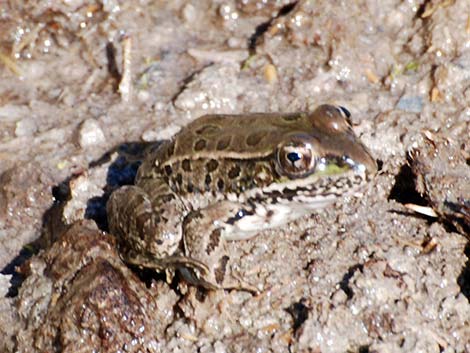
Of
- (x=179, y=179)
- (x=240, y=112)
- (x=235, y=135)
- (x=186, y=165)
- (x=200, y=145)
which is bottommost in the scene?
(x=240, y=112)

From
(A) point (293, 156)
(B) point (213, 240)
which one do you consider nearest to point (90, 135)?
(B) point (213, 240)

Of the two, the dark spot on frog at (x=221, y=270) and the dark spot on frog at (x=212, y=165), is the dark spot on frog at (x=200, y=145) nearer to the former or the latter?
the dark spot on frog at (x=212, y=165)

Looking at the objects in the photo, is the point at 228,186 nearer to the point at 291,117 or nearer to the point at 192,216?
the point at 192,216

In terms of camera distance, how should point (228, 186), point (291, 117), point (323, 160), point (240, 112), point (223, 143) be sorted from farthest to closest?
point (240, 112) < point (228, 186) < point (223, 143) < point (291, 117) < point (323, 160)

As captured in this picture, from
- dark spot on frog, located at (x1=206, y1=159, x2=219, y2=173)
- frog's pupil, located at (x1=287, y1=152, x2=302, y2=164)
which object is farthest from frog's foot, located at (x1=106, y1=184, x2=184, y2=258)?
Answer: frog's pupil, located at (x1=287, y1=152, x2=302, y2=164)

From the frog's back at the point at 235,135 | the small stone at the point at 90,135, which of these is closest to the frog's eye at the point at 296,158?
the frog's back at the point at 235,135

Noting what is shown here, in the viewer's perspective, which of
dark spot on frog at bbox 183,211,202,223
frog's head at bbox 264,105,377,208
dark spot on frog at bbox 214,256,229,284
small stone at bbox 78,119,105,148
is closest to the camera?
frog's head at bbox 264,105,377,208

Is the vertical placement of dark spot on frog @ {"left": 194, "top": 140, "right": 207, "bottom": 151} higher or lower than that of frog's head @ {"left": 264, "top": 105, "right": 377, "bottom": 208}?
lower

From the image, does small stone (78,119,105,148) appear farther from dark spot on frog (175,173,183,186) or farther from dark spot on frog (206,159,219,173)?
dark spot on frog (206,159,219,173)
